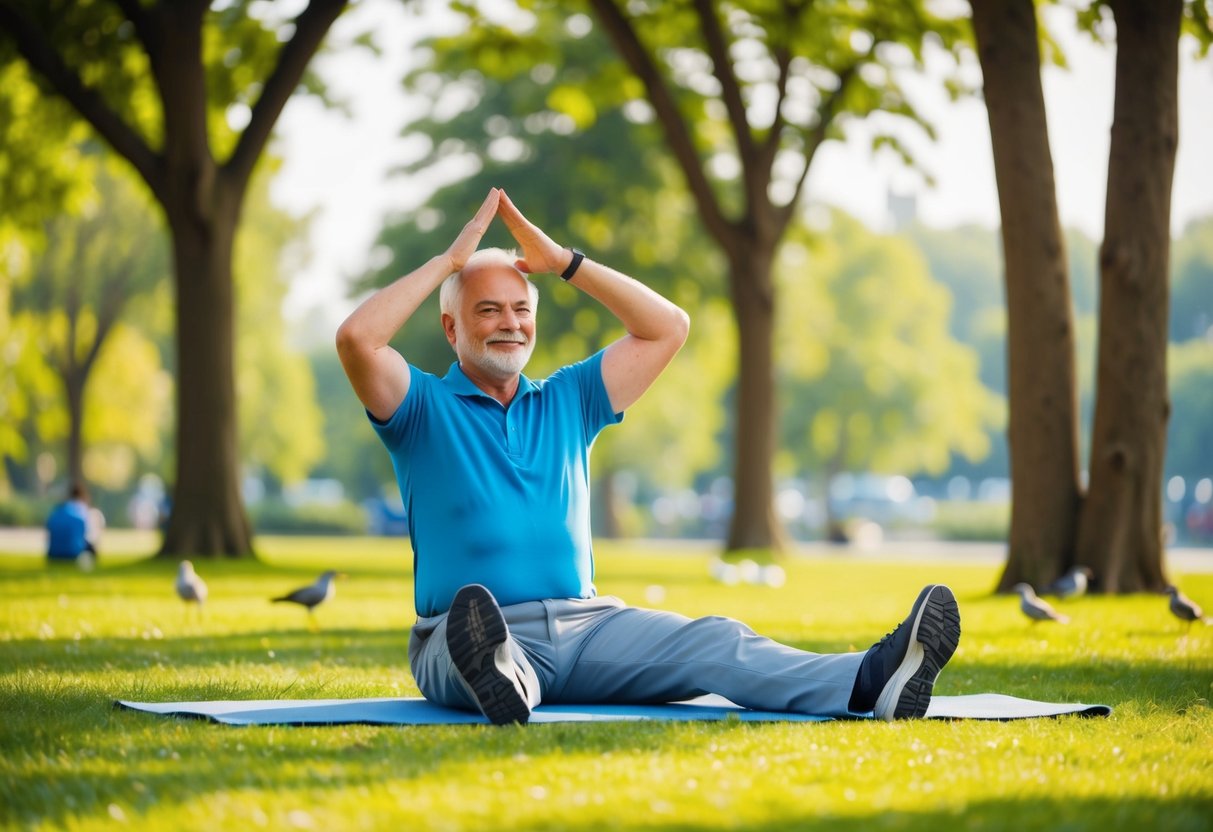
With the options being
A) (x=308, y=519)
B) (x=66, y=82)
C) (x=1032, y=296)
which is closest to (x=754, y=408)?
(x=1032, y=296)

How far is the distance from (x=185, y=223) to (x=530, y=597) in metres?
15.0

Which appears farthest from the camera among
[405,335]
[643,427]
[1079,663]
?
[643,427]

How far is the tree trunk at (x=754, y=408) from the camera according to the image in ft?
81.4

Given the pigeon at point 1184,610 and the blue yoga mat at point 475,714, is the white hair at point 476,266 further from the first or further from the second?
the pigeon at point 1184,610

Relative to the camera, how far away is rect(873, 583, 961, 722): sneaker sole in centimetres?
532

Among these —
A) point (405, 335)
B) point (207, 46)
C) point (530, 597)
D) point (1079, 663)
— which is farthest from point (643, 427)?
point (530, 597)

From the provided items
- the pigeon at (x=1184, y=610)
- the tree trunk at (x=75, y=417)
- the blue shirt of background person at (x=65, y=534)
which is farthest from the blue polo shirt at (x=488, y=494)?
the tree trunk at (x=75, y=417)

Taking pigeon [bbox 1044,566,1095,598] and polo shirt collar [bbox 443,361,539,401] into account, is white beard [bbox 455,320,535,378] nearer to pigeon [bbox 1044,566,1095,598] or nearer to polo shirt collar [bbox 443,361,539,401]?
polo shirt collar [bbox 443,361,539,401]

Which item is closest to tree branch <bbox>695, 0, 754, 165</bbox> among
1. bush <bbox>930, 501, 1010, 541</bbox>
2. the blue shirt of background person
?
the blue shirt of background person

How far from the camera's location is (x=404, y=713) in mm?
5688

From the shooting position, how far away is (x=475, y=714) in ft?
18.8

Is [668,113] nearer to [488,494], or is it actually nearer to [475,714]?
[488,494]

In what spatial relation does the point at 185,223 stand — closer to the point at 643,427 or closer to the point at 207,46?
the point at 207,46

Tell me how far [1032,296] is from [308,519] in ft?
142
